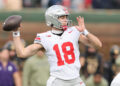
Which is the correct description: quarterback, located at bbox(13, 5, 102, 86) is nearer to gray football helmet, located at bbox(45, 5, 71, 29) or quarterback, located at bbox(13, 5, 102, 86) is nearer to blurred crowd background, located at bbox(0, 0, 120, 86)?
gray football helmet, located at bbox(45, 5, 71, 29)

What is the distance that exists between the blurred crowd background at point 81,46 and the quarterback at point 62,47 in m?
2.91

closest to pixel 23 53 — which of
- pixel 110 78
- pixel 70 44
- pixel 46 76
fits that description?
pixel 70 44

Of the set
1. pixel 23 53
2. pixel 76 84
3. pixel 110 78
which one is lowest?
pixel 110 78

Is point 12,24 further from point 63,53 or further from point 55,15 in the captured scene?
point 63,53

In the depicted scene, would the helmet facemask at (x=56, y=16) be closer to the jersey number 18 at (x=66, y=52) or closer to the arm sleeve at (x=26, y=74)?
the jersey number 18 at (x=66, y=52)

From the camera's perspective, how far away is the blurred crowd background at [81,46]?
9166mm

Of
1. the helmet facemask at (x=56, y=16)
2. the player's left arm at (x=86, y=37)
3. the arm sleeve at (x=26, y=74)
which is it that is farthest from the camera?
the arm sleeve at (x=26, y=74)

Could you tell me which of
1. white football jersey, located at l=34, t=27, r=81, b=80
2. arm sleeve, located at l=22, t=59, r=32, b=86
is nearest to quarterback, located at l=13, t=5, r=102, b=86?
white football jersey, located at l=34, t=27, r=81, b=80

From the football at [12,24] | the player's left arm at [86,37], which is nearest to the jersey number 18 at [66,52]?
the player's left arm at [86,37]

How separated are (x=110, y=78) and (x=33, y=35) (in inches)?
94.3

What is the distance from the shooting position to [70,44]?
6.02 metres

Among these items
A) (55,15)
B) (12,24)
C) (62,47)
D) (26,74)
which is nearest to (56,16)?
(55,15)

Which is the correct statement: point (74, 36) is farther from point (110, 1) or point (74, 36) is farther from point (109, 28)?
point (110, 1)

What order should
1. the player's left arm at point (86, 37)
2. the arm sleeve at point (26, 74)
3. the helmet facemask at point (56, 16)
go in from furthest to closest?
1. the arm sleeve at point (26, 74)
2. the helmet facemask at point (56, 16)
3. the player's left arm at point (86, 37)
